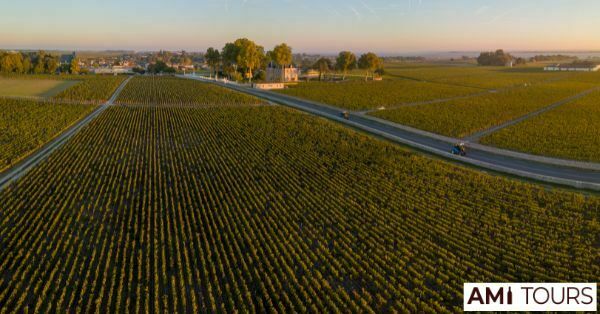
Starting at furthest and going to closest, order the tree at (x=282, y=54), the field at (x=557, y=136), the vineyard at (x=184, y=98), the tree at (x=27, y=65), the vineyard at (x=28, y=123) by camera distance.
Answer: the tree at (x=27, y=65) → the tree at (x=282, y=54) → the vineyard at (x=184, y=98) → the field at (x=557, y=136) → the vineyard at (x=28, y=123)

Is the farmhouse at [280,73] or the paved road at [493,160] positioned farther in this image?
the farmhouse at [280,73]

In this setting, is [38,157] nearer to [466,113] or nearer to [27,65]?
[466,113]

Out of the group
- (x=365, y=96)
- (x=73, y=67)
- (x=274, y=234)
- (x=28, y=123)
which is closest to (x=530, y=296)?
(x=274, y=234)

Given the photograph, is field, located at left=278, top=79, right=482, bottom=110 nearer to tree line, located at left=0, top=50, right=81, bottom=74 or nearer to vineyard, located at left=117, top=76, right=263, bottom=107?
vineyard, located at left=117, top=76, right=263, bottom=107

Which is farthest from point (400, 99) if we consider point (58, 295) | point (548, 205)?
point (58, 295)

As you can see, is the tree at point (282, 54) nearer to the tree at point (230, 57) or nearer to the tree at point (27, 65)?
the tree at point (230, 57)

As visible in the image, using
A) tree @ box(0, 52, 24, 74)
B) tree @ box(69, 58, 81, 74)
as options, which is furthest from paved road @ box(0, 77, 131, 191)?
tree @ box(69, 58, 81, 74)

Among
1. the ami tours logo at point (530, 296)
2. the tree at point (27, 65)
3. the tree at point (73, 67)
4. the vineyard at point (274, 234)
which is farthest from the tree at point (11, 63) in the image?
the ami tours logo at point (530, 296)

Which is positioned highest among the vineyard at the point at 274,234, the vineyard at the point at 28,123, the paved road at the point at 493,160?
the vineyard at the point at 28,123
